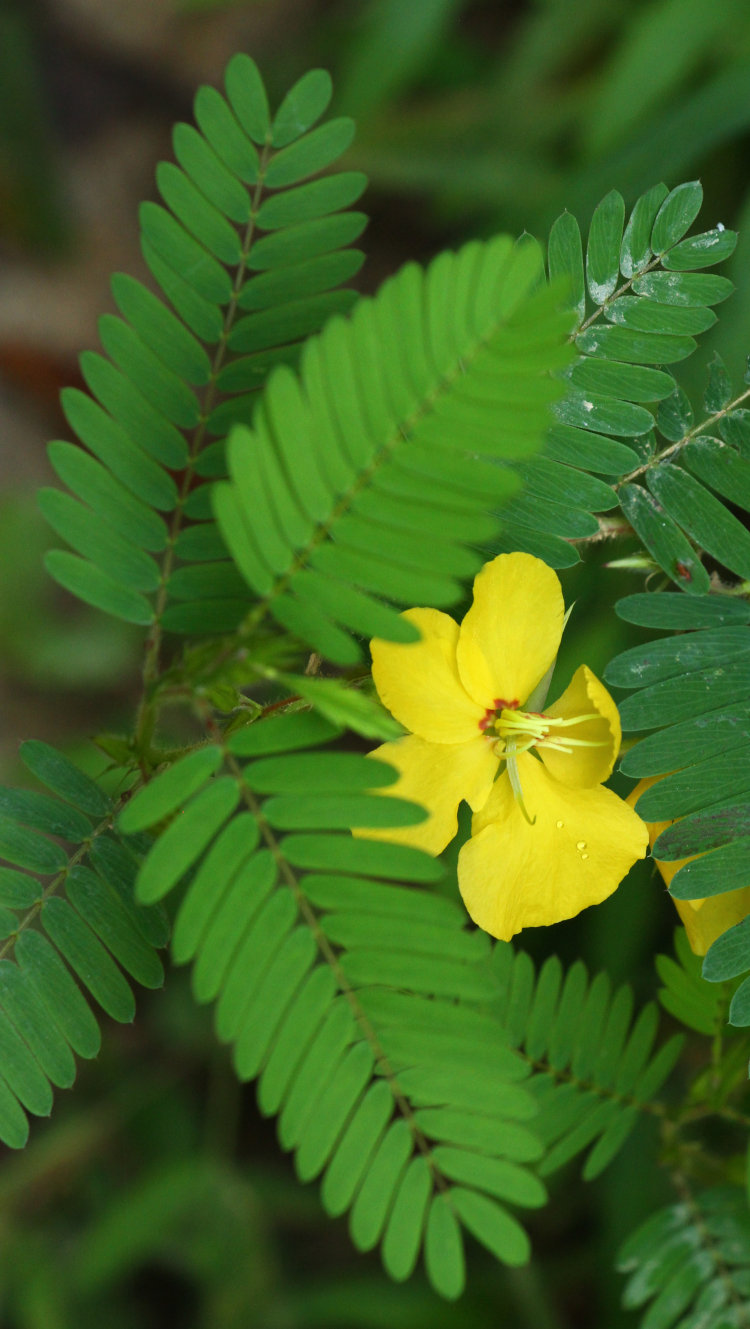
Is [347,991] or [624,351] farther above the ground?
[624,351]

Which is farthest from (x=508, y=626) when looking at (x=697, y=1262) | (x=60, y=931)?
(x=697, y=1262)

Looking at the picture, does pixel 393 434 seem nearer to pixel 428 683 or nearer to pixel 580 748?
pixel 428 683

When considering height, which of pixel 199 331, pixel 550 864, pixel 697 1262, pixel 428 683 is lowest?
pixel 697 1262

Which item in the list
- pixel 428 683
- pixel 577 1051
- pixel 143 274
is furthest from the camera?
pixel 143 274

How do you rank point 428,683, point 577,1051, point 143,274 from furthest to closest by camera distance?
1. point 143,274
2. point 577,1051
3. point 428,683

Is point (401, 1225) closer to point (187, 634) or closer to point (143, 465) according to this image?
point (187, 634)

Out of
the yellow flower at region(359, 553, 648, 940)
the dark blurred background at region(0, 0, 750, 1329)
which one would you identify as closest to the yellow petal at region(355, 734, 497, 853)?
the yellow flower at region(359, 553, 648, 940)

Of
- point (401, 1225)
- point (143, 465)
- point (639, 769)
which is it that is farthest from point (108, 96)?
point (401, 1225)
